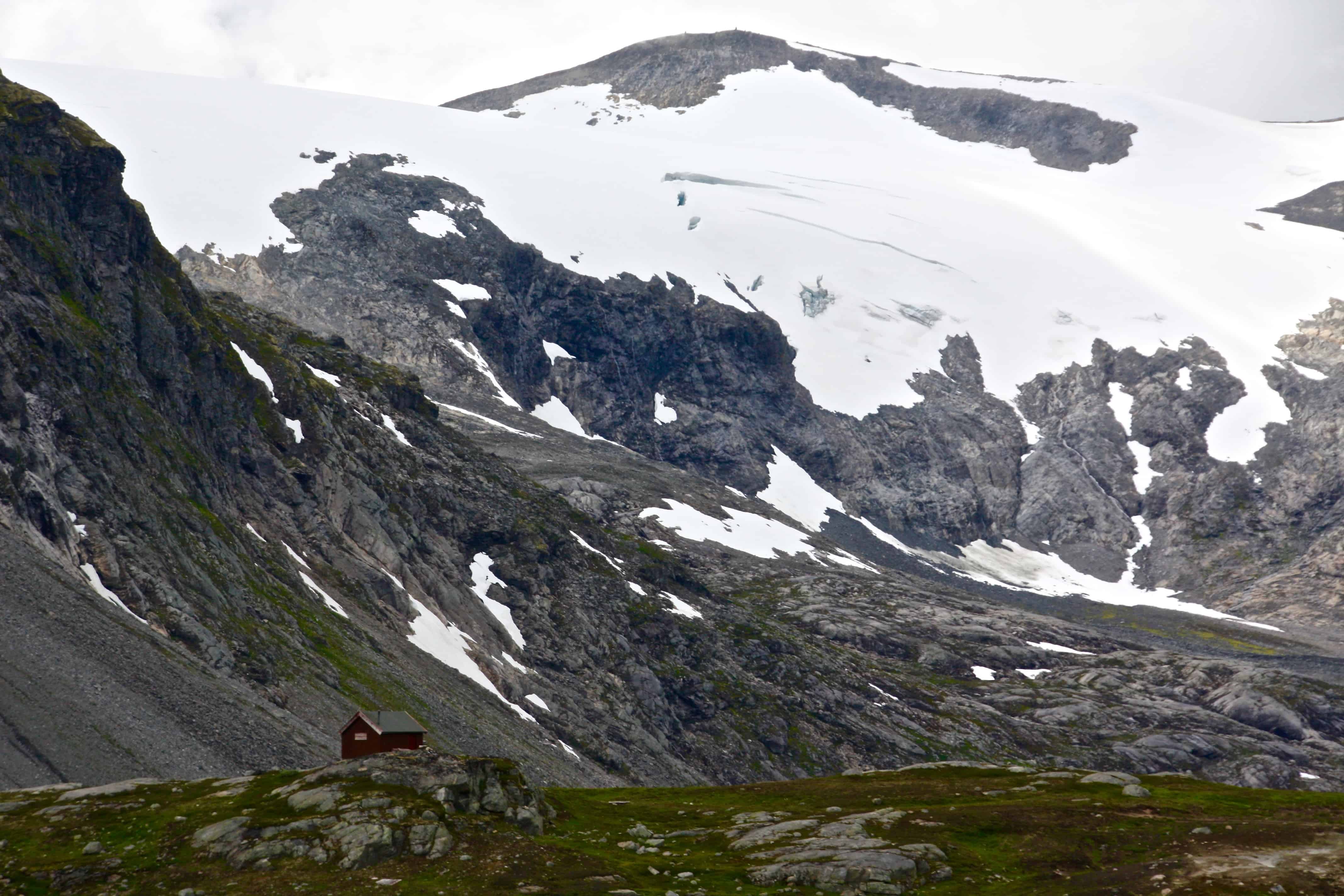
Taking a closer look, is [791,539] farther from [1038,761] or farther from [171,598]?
[171,598]

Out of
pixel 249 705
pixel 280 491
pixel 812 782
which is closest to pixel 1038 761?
pixel 812 782

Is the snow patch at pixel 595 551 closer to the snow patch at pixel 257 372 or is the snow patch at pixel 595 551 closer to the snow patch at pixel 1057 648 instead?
the snow patch at pixel 257 372

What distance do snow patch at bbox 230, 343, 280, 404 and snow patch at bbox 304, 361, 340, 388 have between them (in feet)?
38.4

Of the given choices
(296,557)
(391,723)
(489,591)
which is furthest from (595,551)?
(391,723)

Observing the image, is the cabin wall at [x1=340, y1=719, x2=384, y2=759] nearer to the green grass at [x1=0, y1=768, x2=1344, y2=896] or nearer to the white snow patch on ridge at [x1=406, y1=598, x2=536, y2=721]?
the green grass at [x1=0, y1=768, x2=1344, y2=896]

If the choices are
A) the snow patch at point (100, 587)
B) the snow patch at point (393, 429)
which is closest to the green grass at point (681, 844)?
the snow patch at point (100, 587)

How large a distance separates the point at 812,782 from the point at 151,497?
1777 inches

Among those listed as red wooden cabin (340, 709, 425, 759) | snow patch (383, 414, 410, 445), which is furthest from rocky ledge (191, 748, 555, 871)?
snow patch (383, 414, 410, 445)

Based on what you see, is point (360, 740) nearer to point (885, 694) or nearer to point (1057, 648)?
point (885, 694)

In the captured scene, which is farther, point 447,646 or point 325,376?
point 325,376

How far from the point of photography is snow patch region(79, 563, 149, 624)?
62375mm

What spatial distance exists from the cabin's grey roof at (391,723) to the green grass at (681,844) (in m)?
5.49

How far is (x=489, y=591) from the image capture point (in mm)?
111125

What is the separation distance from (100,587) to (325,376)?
6456 cm
